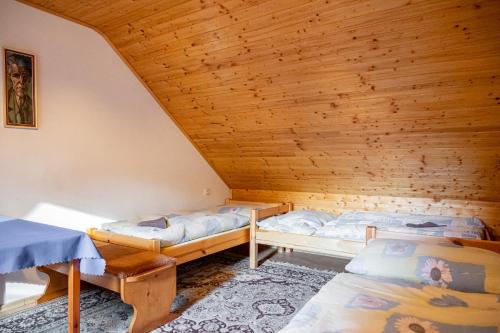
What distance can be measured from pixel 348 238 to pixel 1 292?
2.73m

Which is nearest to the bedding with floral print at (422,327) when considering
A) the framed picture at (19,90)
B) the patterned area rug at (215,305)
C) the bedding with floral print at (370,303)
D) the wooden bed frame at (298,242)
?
the bedding with floral print at (370,303)

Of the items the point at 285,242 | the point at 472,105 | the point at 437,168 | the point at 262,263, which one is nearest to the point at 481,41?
the point at 472,105

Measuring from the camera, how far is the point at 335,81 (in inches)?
111

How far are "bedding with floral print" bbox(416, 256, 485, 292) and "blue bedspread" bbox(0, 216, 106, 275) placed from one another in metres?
1.67

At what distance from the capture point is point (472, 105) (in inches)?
102

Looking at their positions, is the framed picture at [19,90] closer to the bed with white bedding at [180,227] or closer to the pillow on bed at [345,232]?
the bed with white bedding at [180,227]

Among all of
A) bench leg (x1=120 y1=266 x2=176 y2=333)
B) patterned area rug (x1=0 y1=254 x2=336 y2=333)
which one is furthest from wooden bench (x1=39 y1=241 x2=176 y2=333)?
patterned area rug (x1=0 y1=254 x2=336 y2=333)

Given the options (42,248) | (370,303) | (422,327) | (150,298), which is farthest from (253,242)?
(422,327)

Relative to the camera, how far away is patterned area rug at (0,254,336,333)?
2289 mm

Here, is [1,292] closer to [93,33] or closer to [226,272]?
[226,272]

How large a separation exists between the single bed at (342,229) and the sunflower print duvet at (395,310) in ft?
3.83

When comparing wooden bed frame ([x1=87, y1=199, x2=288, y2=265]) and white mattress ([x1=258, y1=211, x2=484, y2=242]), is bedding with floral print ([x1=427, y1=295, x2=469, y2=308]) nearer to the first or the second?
white mattress ([x1=258, y1=211, x2=484, y2=242])

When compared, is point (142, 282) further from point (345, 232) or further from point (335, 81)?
point (335, 81)

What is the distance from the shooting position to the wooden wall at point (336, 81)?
229cm
